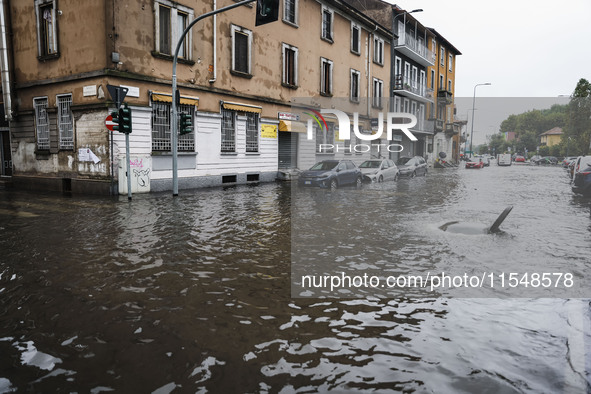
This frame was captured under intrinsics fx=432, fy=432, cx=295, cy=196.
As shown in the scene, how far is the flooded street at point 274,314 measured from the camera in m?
3.13

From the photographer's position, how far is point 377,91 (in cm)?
3281

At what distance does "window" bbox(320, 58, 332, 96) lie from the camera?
25.9 meters

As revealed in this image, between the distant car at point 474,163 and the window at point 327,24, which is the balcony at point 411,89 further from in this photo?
the window at point 327,24

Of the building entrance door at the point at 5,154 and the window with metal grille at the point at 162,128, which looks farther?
the building entrance door at the point at 5,154

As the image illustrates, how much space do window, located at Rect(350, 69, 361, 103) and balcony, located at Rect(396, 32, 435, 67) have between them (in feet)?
27.3

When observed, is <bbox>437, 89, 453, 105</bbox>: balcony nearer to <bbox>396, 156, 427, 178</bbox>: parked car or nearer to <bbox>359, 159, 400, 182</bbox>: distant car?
<bbox>396, 156, 427, 178</bbox>: parked car

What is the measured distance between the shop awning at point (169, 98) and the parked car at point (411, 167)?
13.5m

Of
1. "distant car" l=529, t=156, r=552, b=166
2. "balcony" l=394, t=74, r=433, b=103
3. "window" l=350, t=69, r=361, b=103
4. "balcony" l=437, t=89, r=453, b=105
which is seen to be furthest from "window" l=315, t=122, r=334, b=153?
"distant car" l=529, t=156, r=552, b=166

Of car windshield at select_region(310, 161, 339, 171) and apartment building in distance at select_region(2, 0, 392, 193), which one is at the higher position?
apartment building in distance at select_region(2, 0, 392, 193)

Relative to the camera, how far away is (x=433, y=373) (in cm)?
316

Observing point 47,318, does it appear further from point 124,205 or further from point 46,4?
point 46,4

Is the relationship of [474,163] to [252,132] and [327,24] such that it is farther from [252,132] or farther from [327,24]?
[252,132]

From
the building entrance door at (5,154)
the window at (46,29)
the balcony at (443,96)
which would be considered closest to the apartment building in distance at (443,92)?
the balcony at (443,96)

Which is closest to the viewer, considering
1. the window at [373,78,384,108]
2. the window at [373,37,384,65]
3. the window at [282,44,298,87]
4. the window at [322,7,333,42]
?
the window at [282,44,298,87]
